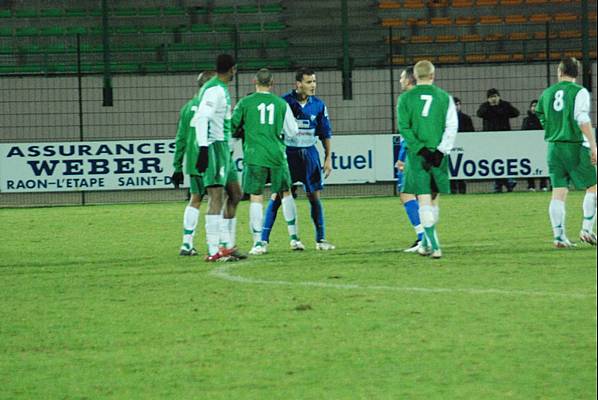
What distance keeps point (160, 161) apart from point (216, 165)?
11.3 metres

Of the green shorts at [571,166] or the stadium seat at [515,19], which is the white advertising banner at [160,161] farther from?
the green shorts at [571,166]

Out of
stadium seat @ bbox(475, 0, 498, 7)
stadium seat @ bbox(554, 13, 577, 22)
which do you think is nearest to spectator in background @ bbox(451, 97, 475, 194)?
stadium seat @ bbox(554, 13, 577, 22)

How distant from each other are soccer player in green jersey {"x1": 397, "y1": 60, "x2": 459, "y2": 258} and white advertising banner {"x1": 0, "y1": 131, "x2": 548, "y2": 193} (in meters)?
11.3

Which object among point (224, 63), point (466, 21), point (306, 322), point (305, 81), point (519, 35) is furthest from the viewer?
point (466, 21)

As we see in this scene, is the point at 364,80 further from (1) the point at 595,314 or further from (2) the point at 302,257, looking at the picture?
(1) the point at 595,314

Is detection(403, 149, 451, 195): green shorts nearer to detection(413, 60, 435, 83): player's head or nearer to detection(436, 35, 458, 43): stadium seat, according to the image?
detection(413, 60, 435, 83): player's head

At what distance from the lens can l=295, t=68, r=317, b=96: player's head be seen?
43.7ft

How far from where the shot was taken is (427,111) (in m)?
11.7

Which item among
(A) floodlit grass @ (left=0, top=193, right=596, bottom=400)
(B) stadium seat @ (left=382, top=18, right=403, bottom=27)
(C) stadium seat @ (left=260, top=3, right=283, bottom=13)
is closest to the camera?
(A) floodlit grass @ (left=0, top=193, right=596, bottom=400)

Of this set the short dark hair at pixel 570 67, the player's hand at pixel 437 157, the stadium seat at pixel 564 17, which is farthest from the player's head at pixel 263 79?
the stadium seat at pixel 564 17

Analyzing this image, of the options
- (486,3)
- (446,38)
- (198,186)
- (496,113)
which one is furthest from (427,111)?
(486,3)

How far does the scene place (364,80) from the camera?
28172 mm

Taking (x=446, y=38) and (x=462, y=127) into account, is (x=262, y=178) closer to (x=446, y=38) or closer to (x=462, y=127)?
(x=462, y=127)

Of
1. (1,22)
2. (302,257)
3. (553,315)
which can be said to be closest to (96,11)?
(1,22)
